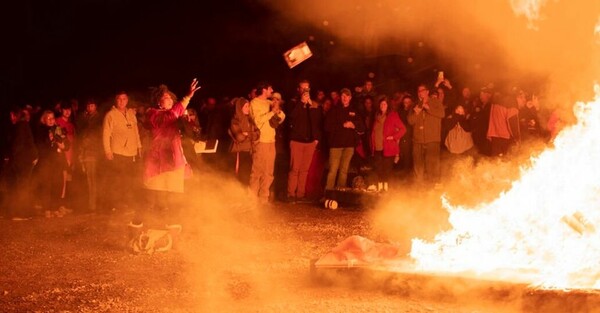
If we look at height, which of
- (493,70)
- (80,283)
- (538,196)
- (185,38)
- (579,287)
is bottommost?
(80,283)

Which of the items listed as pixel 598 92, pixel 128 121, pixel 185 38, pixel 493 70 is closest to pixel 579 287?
pixel 598 92

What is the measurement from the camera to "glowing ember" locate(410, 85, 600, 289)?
17.9 ft

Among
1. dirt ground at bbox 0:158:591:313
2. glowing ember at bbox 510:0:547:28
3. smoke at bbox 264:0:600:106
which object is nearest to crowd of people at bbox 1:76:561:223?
dirt ground at bbox 0:158:591:313

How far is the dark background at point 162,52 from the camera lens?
18.2m

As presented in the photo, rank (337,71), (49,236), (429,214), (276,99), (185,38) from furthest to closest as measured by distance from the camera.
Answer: (185,38), (337,71), (276,99), (429,214), (49,236)

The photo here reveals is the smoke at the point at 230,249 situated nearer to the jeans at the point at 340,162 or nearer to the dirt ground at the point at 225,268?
the dirt ground at the point at 225,268

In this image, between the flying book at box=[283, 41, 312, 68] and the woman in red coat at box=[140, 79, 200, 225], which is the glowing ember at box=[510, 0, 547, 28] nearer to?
the woman in red coat at box=[140, 79, 200, 225]

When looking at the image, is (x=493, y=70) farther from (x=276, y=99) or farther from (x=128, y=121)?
(x=128, y=121)

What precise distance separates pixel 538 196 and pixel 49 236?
6.62m

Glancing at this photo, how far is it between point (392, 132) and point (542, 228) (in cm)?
678

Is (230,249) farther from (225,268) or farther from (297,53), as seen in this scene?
(297,53)

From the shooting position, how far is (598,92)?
645 centimetres

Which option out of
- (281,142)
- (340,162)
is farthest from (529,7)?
(281,142)

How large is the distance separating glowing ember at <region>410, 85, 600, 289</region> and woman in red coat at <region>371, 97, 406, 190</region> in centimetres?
601
